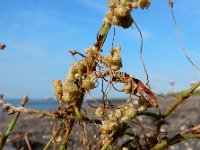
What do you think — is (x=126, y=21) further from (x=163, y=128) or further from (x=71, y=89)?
(x=163, y=128)

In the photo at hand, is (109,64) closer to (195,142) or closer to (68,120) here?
(68,120)

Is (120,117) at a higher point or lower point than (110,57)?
lower

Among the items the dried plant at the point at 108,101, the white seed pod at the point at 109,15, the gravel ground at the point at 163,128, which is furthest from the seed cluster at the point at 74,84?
the gravel ground at the point at 163,128

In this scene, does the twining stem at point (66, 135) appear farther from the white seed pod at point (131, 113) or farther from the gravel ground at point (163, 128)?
the gravel ground at point (163, 128)

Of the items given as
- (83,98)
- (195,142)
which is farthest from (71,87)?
(195,142)

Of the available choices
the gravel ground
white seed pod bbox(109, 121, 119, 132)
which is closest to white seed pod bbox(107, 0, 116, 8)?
white seed pod bbox(109, 121, 119, 132)

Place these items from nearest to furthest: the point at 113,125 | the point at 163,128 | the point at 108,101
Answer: the point at 113,125, the point at 108,101, the point at 163,128

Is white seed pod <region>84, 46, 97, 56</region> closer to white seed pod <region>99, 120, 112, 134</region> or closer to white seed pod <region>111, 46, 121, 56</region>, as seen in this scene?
white seed pod <region>111, 46, 121, 56</region>

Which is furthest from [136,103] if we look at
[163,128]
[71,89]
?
[163,128]
